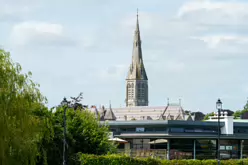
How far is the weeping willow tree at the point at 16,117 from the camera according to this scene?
129 feet

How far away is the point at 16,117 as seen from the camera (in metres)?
40.7

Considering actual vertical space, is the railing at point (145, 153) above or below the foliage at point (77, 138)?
below

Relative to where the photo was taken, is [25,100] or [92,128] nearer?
[25,100]

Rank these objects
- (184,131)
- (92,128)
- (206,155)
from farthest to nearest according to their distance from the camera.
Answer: (184,131) → (206,155) → (92,128)

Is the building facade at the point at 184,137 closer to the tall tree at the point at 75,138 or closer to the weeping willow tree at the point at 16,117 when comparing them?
the tall tree at the point at 75,138

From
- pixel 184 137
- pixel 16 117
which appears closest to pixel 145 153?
pixel 184 137

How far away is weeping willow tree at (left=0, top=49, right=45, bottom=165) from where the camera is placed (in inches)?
1543

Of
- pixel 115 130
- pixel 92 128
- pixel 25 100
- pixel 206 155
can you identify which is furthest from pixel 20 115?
pixel 115 130

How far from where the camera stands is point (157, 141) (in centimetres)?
9675

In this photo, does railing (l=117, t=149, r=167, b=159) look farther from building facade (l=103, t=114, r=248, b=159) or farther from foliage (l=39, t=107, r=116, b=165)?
building facade (l=103, t=114, r=248, b=159)

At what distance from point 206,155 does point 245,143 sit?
10157 mm

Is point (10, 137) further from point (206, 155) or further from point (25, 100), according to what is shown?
point (206, 155)

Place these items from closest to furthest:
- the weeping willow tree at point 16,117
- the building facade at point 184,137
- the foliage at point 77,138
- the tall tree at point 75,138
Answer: the weeping willow tree at point 16,117
the tall tree at point 75,138
the foliage at point 77,138
the building facade at point 184,137

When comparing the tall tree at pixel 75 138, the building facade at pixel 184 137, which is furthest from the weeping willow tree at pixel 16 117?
the building facade at pixel 184 137
